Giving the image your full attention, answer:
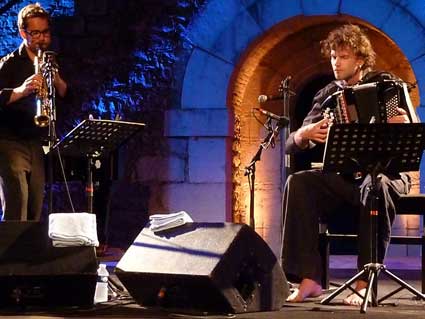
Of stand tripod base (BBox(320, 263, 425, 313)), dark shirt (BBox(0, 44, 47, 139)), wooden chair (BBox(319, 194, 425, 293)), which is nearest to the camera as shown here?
stand tripod base (BBox(320, 263, 425, 313))

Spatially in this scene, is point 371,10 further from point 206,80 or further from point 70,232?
point 70,232

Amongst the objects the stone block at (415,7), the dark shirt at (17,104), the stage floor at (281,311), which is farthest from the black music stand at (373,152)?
the stone block at (415,7)

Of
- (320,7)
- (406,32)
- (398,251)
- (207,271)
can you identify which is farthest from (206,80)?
(207,271)

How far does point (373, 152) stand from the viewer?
5.04 m

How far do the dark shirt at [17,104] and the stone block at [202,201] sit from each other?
2.36 meters

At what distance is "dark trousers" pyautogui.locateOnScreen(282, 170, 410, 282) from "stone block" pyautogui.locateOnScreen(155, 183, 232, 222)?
2.55m

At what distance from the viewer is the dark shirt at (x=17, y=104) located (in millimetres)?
6082

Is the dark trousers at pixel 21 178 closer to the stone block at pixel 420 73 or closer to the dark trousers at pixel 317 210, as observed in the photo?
the dark trousers at pixel 317 210

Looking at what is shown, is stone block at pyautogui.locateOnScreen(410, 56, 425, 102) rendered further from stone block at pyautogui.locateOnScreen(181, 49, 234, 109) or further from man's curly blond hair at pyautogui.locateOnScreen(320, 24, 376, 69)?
man's curly blond hair at pyautogui.locateOnScreen(320, 24, 376, 69)

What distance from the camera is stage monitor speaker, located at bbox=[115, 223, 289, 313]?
15.9ft

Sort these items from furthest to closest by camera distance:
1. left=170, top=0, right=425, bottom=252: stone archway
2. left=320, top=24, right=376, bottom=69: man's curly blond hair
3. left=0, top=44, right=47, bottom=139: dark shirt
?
1. left=170, top=0, right=425, bottom=252: stone archway
2. left=0, top=44, right=47, bottom=139: dark shirt
3. left=320, top=24, right=376, bottom=69: man's curly blond hair

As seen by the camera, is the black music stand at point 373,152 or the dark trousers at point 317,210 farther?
the dark trousers at point 317,210

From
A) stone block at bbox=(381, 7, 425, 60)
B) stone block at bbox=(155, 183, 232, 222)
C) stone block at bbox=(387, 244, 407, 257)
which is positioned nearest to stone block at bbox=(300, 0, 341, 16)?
stone block at bbox=(381, 7, 425, 60)

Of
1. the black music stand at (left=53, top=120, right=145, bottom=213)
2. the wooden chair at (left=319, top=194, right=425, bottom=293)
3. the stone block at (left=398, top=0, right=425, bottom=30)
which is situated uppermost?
the stone block at (left=398, top=0, right=425, bottom=30)
